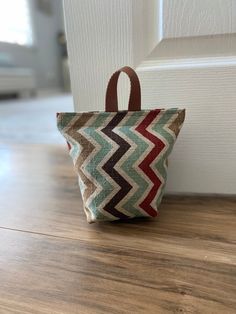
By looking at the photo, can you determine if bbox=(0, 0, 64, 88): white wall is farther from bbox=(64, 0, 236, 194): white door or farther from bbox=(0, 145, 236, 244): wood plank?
bbox=(64, 0, 236, 194): white door

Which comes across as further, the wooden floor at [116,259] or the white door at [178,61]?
the white door at [178,61]

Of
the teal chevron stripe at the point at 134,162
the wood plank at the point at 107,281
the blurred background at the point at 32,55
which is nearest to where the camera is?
the wood plank at the point at 107,281

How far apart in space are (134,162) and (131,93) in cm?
14

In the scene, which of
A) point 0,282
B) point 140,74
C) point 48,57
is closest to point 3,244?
point 0,282

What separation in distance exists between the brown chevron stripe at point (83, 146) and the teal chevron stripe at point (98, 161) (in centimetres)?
1

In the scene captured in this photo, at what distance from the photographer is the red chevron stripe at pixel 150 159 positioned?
0.49 m

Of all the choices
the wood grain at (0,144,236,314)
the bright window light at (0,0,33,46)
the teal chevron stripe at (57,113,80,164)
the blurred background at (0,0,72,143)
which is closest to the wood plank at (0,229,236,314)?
the wood grain at (0,144,236,314)

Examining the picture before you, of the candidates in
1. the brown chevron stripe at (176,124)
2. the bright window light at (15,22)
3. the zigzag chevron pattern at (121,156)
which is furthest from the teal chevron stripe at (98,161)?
the bright window light at (15,22)

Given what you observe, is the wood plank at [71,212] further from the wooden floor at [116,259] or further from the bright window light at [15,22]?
the bright window light at [15,22]

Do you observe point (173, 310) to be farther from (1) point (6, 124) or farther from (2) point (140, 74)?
(1) point (6, 124)

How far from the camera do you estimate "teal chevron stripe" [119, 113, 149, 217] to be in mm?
488

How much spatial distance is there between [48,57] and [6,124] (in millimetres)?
3724

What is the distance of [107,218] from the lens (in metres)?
0.52

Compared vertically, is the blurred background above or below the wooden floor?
below
